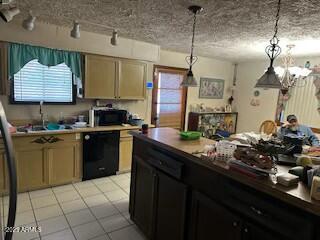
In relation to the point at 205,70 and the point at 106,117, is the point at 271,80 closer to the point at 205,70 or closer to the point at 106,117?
Answer: the point at 106,117

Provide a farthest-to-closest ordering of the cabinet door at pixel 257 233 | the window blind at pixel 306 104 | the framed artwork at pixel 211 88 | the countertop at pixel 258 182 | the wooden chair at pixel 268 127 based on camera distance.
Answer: the framed artwork at pixel 211 88 < the wooden chair at pixel 268 127 < the window blind at pixel 306 104 < the cabinet door at pixel 257 233 < the countertop at pixel 258 182

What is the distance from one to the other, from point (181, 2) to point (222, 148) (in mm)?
1539

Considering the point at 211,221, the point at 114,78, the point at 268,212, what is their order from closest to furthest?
the point at 268,212
the point at 211,221
the point at 114,78

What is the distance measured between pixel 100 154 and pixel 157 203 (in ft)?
6.26

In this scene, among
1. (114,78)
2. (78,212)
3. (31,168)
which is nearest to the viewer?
(78,212)

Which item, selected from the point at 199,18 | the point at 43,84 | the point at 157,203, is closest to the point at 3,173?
the point at 43,84

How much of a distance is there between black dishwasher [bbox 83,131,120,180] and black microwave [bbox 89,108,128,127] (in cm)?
25

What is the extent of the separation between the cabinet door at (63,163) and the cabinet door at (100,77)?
3.03ft

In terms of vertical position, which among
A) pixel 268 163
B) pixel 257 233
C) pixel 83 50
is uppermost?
pixel 83 50

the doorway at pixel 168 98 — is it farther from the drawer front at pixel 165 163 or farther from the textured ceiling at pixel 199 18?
the drawer front at pixel 165 163

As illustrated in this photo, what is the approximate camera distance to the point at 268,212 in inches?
49.0

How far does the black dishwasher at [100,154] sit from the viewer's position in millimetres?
3627

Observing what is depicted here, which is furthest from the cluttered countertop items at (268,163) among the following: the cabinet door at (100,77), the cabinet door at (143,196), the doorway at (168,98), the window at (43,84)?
the doorway at (168,98)

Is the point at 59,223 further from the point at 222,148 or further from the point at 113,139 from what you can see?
the point at 222,148
